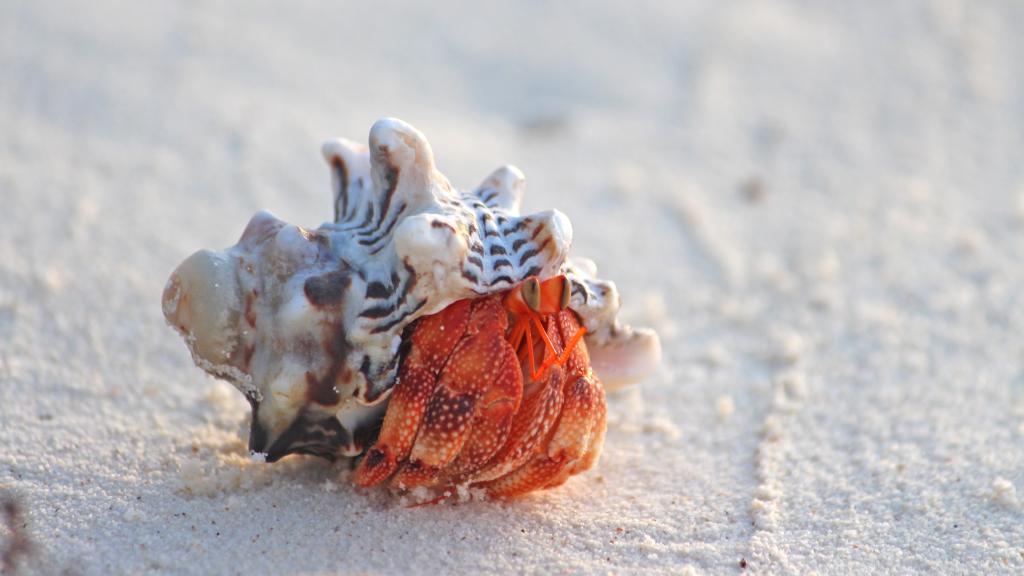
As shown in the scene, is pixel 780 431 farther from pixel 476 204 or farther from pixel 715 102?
pixel 715 102

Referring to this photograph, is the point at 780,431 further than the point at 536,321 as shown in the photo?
Yes

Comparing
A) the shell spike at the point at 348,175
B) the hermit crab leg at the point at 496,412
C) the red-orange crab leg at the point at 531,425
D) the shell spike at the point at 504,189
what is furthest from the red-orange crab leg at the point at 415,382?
the shell spike at the point at 348,175

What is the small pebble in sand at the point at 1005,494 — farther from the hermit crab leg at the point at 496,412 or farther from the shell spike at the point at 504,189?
the shell spike at the point at 504,189

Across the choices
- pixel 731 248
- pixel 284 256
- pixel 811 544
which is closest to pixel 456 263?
pixel 284 256

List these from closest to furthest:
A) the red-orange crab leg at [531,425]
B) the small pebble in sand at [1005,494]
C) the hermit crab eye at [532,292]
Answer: the hermit crab eye at [532,292]
the red-orange crab leg at [531,425]
the small pebble in sand at [1005,494]

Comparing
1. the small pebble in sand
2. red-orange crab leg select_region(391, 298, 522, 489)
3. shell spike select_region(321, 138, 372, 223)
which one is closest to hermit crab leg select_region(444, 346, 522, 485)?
red-orange crab leg select_region(391, 298, 522, 489)

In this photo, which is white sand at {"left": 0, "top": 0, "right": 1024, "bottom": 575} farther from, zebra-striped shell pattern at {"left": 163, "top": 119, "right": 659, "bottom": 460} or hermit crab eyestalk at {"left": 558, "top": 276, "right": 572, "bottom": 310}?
hermit crab eyestalk at {"left": 558, "top": 276, "right": 572, "bottom": 310}

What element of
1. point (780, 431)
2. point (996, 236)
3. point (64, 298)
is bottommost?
point (64, 298)

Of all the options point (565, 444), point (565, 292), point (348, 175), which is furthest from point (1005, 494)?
point (348, 175)
